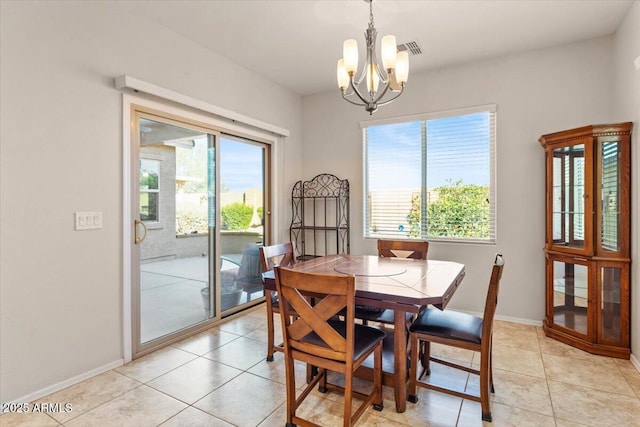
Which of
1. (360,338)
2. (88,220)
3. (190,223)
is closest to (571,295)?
(360,338)

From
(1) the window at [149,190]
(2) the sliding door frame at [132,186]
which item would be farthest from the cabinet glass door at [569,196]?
(1) the window at [149,190]

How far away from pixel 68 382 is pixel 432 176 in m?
3.87

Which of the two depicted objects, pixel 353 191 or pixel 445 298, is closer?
pixel 445 298

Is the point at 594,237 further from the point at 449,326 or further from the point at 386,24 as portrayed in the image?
the point at 386,24

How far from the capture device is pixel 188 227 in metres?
3.31

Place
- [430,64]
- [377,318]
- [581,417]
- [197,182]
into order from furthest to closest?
[430,64] < [197,182] < [377,318] < [581,417]

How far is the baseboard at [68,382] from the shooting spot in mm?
2164

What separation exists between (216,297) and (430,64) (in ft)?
11.5

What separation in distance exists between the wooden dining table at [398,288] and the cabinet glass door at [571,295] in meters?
1.28

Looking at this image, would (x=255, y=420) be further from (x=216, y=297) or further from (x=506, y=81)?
(x=506, y=81)

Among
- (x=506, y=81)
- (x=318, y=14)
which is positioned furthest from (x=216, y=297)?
(x=506, y=81)

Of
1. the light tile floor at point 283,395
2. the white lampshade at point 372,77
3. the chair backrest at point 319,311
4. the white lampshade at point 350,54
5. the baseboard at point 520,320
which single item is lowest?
the light tile floor at point 283,395

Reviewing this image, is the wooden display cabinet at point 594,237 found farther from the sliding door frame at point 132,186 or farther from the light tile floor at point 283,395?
the sliding door frame at point 132,186

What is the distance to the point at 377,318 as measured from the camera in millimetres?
2568
